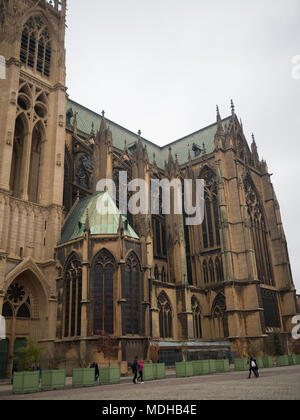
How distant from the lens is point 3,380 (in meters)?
27.2

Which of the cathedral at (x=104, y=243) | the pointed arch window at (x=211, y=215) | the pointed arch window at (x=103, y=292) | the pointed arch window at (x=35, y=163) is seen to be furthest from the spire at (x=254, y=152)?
the pointed arch window at (x=103, y=292)

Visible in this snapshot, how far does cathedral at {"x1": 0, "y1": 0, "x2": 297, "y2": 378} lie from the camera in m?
29.5

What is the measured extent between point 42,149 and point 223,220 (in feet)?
71.2

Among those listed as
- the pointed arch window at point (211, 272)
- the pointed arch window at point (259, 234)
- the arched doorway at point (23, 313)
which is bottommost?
the arched doorway at point (23, 313)

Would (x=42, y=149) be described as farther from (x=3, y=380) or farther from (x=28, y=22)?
(x=3, y=380)

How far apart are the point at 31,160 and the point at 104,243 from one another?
1097 cm

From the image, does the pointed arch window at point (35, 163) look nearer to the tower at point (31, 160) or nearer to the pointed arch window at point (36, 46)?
the tower at point (31, 160)

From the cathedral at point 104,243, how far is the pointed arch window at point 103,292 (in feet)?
0.25

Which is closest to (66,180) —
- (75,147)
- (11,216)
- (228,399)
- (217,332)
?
(75,147)

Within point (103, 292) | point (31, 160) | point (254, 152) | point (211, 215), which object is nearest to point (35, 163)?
point (31, 160)

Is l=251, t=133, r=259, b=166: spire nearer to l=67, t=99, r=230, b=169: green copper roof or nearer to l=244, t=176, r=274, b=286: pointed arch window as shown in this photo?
l=244, t=176, r=274, b=286: pointed arch window

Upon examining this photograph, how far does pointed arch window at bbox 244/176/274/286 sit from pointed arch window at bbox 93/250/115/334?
24.2m

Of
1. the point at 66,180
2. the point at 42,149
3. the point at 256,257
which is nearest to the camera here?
the point at 42,149

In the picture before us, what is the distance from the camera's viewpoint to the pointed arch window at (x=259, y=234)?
48997mm
